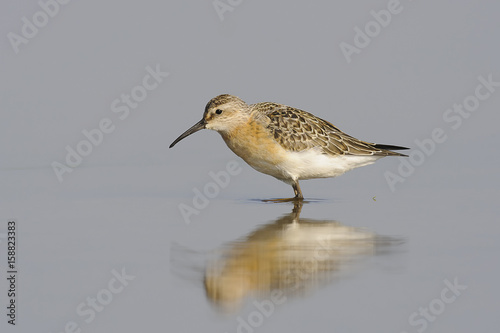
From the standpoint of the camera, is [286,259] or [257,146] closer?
[286,259]

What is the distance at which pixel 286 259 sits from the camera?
9750 millimetres

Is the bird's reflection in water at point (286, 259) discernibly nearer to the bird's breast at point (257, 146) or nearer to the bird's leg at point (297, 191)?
the bird's leg at point (297, 191)

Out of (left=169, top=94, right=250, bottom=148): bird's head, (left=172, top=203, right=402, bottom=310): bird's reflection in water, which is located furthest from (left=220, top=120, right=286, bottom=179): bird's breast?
(left=172, top=203, right=402, bottom=310): bird's reflection in water

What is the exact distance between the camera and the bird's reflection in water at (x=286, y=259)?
867 centimetres

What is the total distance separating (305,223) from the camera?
470 inches

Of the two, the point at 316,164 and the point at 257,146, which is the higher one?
the point at 257,146

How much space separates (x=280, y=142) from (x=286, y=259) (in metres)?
4.74

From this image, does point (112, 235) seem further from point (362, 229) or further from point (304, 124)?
point (304, 124)

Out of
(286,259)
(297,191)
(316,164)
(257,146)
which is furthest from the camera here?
(316,164)

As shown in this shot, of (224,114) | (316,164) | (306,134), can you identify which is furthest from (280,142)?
(224,114)

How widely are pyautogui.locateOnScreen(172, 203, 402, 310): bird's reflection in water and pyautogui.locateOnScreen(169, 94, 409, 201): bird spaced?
2.46 metres

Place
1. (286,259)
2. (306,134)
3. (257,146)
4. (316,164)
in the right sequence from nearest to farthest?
(286,259), (257,146), (316,164), (306,134)

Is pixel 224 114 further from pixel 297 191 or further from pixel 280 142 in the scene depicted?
pixel 297 191

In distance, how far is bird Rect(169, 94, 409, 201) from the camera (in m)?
14.2
